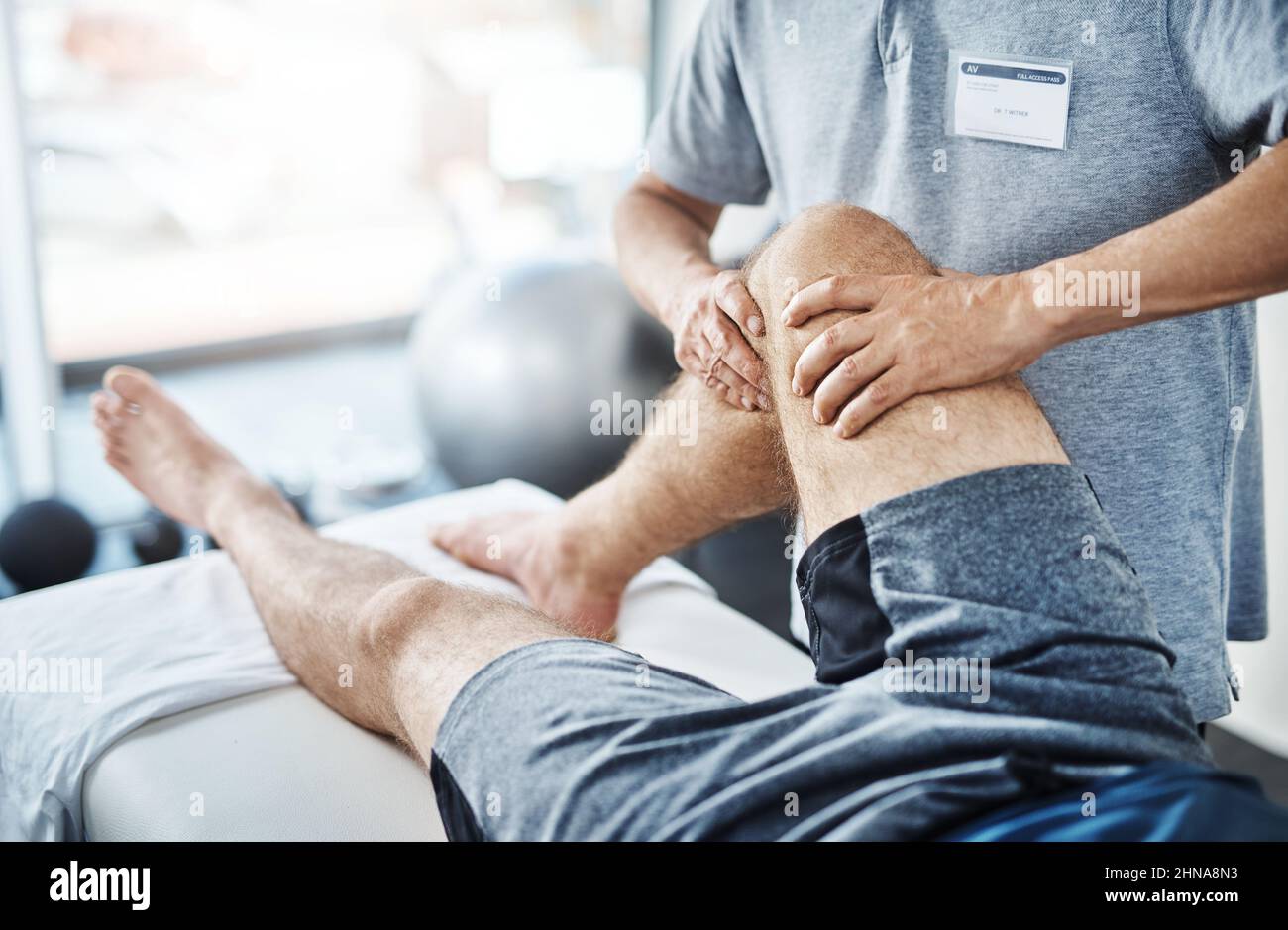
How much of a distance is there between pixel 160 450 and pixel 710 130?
2.82ft

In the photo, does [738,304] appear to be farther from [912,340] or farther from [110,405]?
[110,405]

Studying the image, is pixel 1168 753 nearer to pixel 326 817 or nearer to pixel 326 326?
pixel 326 817

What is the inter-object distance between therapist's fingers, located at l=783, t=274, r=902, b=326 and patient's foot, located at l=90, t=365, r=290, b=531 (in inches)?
34.9

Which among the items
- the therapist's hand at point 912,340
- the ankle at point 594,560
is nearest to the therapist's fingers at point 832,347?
the therapist's hand at point 912,340

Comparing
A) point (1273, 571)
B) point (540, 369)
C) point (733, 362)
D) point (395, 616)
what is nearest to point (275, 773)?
point (395, 616)

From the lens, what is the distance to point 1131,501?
3.84ft

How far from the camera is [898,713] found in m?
0.78

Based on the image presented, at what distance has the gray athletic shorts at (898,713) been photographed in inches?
29.3

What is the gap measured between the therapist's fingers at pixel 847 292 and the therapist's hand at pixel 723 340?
0.36 ft

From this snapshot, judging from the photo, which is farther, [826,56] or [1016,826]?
[826,56]

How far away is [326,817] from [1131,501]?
2.74 ft

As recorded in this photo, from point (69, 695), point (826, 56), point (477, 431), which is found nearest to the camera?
point (69, 695)

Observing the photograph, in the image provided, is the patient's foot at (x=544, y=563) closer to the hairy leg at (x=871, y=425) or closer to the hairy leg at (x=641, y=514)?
the hairy leg at (x=641, y=514)
